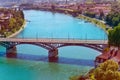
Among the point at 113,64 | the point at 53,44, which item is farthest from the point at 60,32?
the point at 113,64

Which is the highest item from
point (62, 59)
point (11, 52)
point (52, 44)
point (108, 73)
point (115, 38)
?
point (108, 73)

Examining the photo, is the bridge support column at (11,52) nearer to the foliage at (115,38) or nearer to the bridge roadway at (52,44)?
the bridge roadway at (52,44)

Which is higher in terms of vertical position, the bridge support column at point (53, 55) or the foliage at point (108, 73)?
the foliage at point (108, 73)

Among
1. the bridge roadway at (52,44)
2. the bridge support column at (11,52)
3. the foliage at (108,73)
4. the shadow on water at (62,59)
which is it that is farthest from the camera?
the bridge support column at (11,52)

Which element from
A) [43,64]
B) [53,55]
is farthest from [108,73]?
[53,55]

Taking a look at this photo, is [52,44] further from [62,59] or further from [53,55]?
[62,59]

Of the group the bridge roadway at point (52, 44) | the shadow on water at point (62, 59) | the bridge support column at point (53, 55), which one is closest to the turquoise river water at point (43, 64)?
the shadow on water at point (62, 59)

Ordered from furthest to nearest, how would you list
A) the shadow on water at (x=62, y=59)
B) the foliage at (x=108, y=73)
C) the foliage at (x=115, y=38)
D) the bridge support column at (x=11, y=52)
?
1. the bridge support column at (x=11, y=52)
2. the shadow on water at (x=62, y=59)
3. the foliage at (x=115, y=38)
4. the foliage at (x=108, y=73)

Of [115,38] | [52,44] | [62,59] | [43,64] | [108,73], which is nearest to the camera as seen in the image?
[108,73]

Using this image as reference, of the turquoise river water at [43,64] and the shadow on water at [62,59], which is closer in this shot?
the turquoise river water at [43,64]

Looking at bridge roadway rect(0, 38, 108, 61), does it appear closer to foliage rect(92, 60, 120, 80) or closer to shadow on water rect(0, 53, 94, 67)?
shadow on water rect(0, 53, 94, 67)

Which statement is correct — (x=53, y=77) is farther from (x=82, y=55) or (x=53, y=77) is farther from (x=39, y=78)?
(x=82, y=55)
